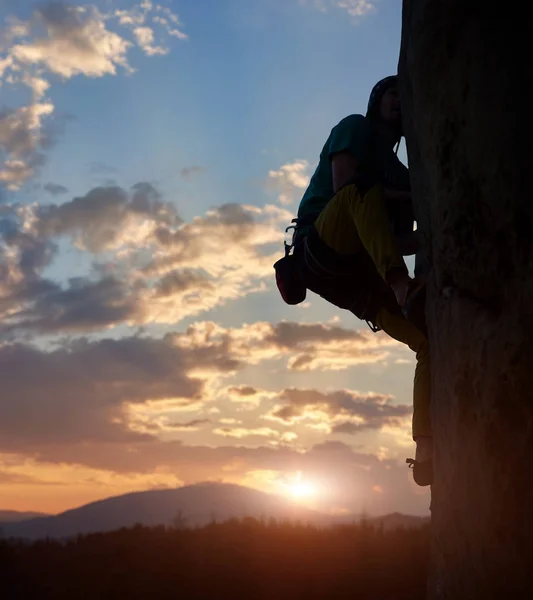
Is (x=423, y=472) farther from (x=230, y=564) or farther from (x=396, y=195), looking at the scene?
(x=230, y=564)

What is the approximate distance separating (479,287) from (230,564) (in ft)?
27.5

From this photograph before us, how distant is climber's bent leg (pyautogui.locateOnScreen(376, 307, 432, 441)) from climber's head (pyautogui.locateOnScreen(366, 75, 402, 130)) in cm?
152

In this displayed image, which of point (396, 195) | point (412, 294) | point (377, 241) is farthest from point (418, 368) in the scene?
point (396, 195)

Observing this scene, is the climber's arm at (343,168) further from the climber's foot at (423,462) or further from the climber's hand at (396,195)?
the climber's foot at (423,462)

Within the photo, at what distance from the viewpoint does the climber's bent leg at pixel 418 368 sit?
4.89 metres

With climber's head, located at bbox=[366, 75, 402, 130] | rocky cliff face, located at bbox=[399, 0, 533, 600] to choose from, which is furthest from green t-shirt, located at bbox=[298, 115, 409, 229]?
rocky cliff face, located at bbox=[399, 0, 533, 600]

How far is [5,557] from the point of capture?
12.2 meters

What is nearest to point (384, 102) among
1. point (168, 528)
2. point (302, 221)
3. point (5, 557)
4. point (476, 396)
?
point (302, 221)

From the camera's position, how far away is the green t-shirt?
5238mm

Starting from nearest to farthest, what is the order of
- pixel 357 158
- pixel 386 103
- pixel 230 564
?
pixel 357 158 < pixel 386 103 < pixel 230 564

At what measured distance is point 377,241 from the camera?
15.5ft

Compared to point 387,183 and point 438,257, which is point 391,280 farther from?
point 387,183

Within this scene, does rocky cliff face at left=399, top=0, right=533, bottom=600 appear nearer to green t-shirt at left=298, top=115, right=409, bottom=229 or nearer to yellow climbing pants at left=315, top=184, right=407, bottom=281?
yellow climbing pants at left=315, top=184, right=407, bottom=281

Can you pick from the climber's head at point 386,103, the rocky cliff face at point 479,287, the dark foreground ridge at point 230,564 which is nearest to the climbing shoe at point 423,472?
the rocky cliff face at point 479,287
